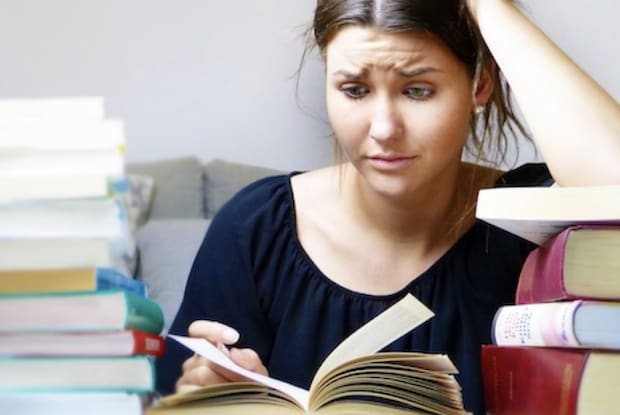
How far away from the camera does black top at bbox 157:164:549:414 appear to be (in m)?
1.04

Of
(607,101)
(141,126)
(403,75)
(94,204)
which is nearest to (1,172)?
(94,204)

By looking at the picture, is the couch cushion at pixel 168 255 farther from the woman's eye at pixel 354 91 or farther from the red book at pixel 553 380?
the red book at pixel 553 380

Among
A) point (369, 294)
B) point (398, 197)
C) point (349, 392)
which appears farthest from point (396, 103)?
point (349, 392)

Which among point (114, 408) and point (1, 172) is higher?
point (1, 172)

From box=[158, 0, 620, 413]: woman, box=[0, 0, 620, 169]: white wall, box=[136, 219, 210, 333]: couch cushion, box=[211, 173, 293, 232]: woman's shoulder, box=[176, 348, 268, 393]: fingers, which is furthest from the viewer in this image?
box=[0, 0, 620, 169]: white wall

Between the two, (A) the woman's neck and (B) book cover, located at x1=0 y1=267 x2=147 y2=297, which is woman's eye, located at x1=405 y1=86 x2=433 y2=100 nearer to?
(A) the woman's neck

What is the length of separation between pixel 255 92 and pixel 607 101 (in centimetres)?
150

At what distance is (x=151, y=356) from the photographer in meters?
0.61

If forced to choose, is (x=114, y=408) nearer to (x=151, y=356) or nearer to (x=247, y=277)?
(x=151, y=356)

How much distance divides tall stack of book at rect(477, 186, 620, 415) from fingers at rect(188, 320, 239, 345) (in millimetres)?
242

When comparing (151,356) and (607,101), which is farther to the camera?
(607,101)

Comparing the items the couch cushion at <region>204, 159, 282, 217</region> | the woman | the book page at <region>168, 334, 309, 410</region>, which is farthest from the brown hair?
the couch cushion at <region>204, 159, 282, 217</region>

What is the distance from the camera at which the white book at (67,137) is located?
0.56 metres

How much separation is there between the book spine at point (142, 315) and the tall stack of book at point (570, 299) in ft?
0.83
